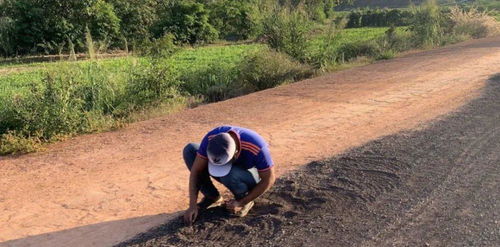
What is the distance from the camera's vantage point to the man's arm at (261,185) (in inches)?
165

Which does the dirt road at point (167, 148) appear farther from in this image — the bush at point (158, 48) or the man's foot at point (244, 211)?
the bush at point (158, 48)

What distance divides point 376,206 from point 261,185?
1116mm

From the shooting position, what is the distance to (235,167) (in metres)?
4.22

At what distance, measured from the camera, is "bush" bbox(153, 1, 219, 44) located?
101 feet

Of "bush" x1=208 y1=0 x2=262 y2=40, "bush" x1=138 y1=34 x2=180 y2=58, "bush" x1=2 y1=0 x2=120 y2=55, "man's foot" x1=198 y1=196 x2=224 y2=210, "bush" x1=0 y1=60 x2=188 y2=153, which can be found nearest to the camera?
"man's foot" x1=198 y1=196 x2=224 y2=210

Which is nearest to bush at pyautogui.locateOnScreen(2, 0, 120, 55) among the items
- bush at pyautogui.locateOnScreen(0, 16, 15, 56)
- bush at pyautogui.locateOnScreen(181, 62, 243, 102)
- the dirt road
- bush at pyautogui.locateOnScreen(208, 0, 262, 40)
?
bush at pyautogui.locateOnScreen(0, 16, 15, 56)

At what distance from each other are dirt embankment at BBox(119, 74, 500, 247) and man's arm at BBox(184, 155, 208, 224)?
0.32ft

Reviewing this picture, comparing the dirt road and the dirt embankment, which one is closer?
the dirt embankment

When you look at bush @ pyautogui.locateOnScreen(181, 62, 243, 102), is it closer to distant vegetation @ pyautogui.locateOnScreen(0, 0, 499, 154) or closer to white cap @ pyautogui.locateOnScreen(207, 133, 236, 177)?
distant vegetation @ pyautogui.locateOnScreen(0, 0, 499, 154)

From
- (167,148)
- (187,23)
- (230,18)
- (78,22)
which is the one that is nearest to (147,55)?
(167,148)

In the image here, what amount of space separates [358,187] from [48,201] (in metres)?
3.37

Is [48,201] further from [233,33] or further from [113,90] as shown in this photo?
[233,33]

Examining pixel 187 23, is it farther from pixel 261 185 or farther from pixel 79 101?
pixel 261 185

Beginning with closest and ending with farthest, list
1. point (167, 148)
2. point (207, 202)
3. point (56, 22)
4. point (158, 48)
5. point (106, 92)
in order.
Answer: point (207, 202), point (167, 148), point (106, 92), point (158, 48), point (56, 22)
